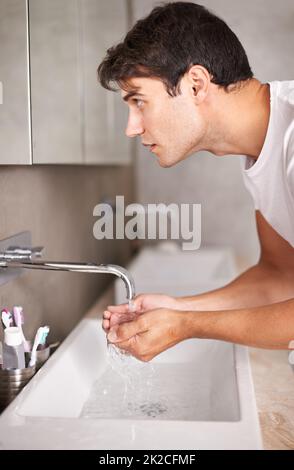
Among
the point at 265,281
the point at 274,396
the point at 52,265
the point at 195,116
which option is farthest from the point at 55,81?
the point at 274,396

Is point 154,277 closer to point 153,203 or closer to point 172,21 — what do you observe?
point 153,203

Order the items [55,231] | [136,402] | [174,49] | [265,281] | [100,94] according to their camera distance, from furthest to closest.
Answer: [100,94], [55,231], [265,281], [136,402], [174,49]

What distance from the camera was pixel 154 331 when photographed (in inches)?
43.3

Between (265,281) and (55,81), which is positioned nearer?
(55,81)

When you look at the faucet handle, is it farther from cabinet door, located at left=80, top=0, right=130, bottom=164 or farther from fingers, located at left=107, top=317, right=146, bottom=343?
cabinet door, located at left=80, top=0, right=130, bottom=164

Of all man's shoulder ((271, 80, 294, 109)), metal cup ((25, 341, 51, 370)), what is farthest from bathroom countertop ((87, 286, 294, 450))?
man's shoulder ((271, 80, 294, 109))

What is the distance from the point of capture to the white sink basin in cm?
92

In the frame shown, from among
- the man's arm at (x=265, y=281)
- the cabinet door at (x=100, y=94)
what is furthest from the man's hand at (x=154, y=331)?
the cabinet door at (x=100, y=94)

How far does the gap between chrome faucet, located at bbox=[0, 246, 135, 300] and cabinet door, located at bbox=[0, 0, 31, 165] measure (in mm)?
182

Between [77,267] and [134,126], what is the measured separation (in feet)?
1.10

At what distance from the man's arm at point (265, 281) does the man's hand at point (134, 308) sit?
134mm

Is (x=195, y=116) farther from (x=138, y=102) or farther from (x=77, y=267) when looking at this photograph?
(x=77, y=267)
